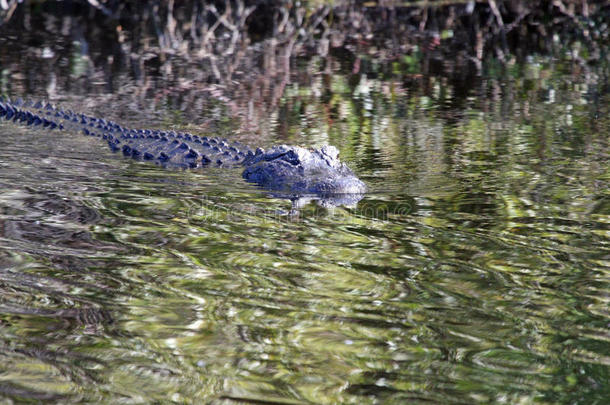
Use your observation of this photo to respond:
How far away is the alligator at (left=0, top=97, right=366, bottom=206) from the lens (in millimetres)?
5613

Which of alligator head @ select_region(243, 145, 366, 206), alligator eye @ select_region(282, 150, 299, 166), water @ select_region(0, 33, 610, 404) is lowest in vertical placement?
water @ select_region(0, 33, 610, 404)

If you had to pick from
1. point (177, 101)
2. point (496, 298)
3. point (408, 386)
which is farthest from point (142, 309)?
point (177, 101)

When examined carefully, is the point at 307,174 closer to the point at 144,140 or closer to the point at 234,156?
the point at 234,156

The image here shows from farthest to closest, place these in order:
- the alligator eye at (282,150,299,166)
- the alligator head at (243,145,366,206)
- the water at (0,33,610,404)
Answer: the alligator eye at (282,150,299,166) < the alligator head at (243,145,366,206) < the water at (0,33,610,404)

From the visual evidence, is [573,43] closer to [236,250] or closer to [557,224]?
[557,224]

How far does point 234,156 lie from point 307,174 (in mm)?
861

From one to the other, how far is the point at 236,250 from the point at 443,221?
1249mm

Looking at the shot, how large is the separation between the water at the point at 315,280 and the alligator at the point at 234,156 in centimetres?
16

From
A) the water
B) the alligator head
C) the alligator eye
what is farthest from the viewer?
the alligator eye

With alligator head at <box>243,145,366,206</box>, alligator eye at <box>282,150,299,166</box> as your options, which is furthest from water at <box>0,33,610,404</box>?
alligator eye at <box>282,150,299,166</box>

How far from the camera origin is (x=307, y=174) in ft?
19.3

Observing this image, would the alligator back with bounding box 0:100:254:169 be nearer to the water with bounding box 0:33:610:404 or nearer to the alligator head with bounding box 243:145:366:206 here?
the water with bounding box 0:33:610:404

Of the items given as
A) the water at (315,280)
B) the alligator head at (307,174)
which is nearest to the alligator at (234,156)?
the alligator head at (307,174)

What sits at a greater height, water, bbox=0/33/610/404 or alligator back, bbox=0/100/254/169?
alligator back, bbox=0/100/254/169
